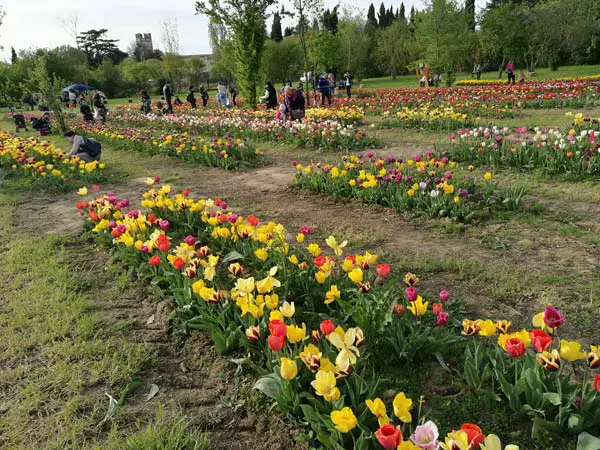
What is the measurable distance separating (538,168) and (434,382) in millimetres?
5731

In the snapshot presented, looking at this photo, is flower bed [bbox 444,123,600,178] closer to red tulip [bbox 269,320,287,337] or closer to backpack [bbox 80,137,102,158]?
red tulip [bbox 269,320,287,337]

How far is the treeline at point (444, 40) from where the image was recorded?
969 inches

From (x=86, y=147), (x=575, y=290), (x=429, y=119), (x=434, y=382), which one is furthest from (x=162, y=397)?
(x=429, y=119)

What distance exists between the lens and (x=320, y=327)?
2.61 metres

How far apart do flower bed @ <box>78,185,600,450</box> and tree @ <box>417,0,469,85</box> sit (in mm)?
24403

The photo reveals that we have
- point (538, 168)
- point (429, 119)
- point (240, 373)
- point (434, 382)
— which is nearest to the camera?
point (434, 382)

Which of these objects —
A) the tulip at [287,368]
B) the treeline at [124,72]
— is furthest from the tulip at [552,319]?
the treeline at [124,72]

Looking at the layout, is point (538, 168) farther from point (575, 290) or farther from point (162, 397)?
point (162, 397)

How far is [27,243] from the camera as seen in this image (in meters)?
5.34

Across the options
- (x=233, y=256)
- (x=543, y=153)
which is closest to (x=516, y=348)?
(x=233, y=256)

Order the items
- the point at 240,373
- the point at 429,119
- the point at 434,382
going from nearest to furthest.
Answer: the point at 434,382 < the point at 240,373 < the point at 429,119

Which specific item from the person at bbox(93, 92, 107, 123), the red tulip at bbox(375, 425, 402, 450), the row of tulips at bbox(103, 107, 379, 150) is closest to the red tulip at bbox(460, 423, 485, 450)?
the red tulip at bbox(375, 425, 402, 450)

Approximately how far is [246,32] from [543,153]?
14.4 meters

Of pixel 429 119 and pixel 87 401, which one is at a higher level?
pixel 429 119
